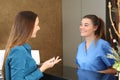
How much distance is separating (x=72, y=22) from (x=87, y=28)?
1.95 m

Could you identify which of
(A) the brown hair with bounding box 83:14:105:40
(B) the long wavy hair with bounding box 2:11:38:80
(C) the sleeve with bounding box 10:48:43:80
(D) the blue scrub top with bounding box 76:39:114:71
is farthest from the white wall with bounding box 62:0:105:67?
(C) the sleeve with bounding box 10:48:43:80

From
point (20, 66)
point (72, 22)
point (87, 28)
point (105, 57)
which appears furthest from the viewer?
point (72, 22)

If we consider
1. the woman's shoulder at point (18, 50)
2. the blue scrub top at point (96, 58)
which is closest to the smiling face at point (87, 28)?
the blue scrub top at point (96, 58)

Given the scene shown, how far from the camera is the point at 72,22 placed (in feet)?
14.2

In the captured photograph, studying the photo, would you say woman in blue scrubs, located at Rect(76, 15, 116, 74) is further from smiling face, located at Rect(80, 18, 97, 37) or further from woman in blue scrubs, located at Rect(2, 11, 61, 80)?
woman in blue scrubs, located at Rect(2, 11, 61, 80)

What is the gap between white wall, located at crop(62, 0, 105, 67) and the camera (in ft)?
13.3

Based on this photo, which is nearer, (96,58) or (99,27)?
(96,58)

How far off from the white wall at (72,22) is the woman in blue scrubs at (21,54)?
7.81ft

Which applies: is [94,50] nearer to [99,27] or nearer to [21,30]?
[99,27]

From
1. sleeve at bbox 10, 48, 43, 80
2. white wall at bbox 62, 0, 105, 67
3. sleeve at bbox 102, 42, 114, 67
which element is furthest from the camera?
white wall at bbox 62, 0, 105, 67

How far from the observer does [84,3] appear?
13.3 ft

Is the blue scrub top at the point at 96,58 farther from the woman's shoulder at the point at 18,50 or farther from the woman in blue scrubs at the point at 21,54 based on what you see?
the woman's shoulder at the point at 18,50

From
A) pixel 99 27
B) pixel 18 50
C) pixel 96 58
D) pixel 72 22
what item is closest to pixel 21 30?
pixel 18 50

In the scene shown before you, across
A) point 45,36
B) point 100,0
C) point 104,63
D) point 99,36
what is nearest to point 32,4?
point 45,36
